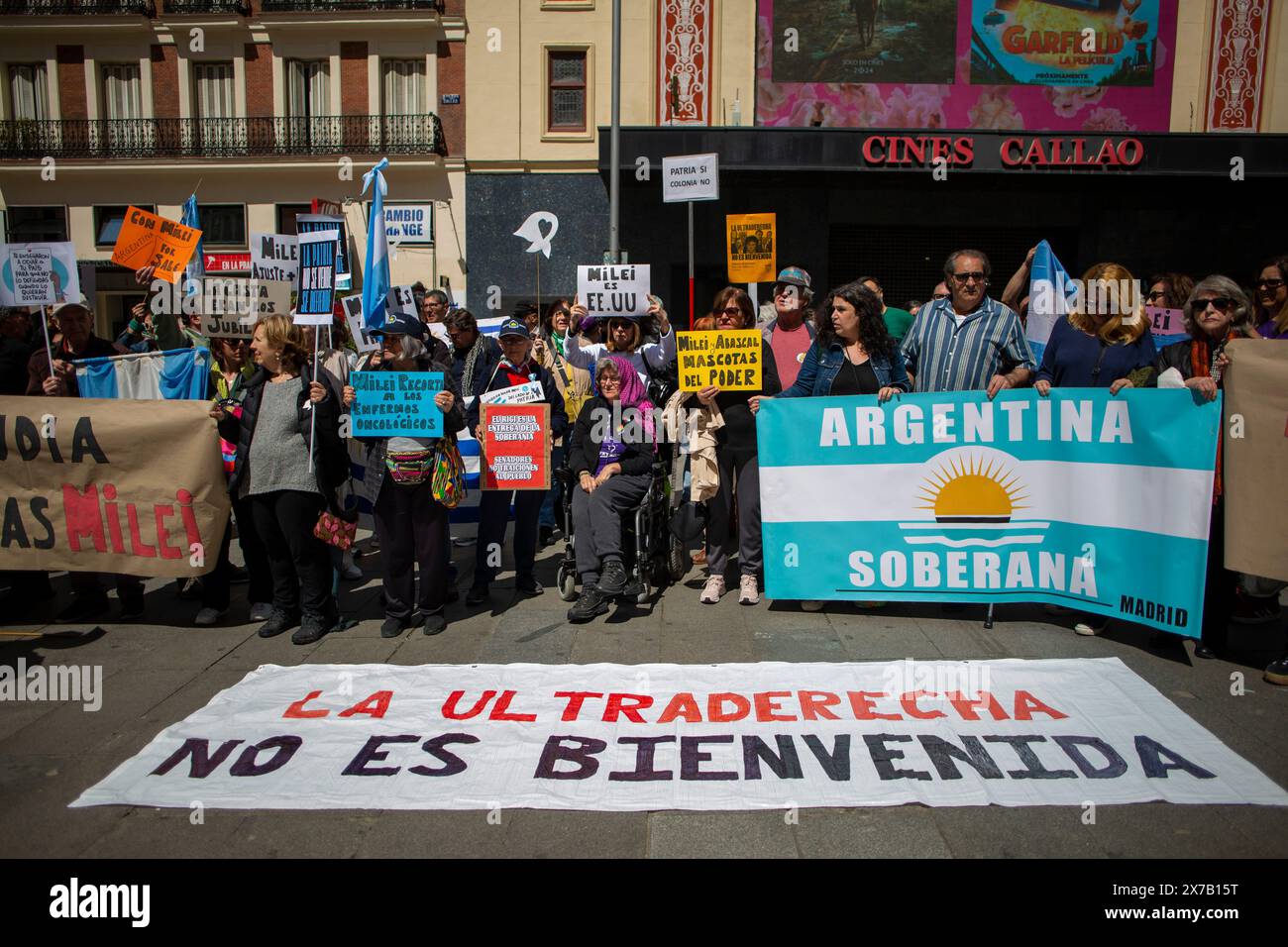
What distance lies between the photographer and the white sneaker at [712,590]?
619 cm

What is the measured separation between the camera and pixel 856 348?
591 cm

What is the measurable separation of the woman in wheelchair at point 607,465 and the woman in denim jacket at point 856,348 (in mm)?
1224

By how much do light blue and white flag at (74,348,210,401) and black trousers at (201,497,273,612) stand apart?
170cm

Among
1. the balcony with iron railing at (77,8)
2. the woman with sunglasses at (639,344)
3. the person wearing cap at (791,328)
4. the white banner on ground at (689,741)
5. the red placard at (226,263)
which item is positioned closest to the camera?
the white banner on ground at (689,741)

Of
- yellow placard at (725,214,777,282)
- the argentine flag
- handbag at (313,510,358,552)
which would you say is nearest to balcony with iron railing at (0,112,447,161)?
yellow placard at (725,214,777,282)

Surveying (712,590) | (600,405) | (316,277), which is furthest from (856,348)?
(316,277)

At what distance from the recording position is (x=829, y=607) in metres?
6.05

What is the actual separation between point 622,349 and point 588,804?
3.73m

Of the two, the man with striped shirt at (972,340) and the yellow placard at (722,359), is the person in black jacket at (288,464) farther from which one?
the man with striped shirt at (972,340)

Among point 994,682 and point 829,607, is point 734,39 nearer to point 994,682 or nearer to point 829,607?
point 829,607

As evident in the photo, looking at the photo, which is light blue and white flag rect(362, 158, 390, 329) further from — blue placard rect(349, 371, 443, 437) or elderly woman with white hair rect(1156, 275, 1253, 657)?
elderly woman with white hair rect(1156, 275, 1253, 657)

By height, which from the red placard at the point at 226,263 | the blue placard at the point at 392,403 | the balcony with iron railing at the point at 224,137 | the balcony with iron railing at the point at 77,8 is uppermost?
the balcony with iron railing at the point at 77,8

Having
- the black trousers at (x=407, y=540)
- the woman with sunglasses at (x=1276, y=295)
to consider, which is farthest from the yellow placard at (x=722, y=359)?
the woman with sunglasses at (x=1276, y=295)
